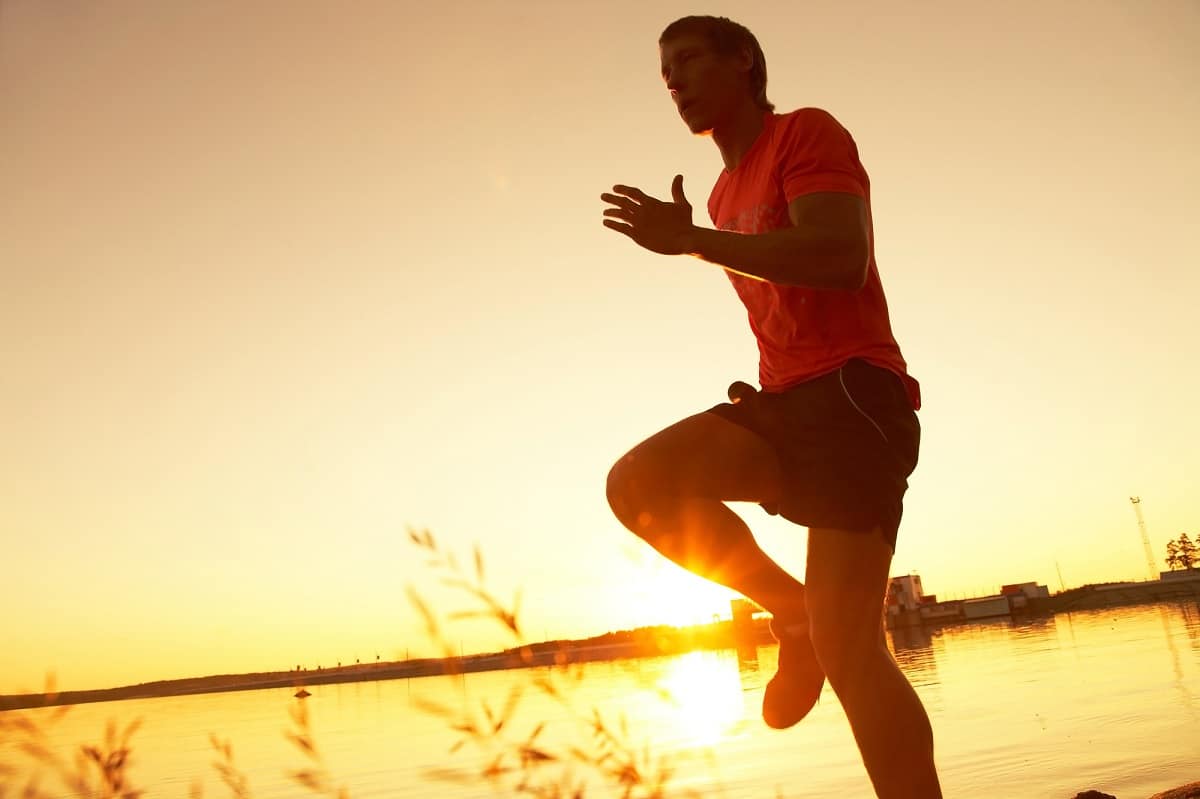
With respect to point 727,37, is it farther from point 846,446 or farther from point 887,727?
point 887,727

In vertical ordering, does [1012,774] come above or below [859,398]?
below

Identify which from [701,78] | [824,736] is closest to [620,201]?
[701,78]

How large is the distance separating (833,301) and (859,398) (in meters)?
0.30

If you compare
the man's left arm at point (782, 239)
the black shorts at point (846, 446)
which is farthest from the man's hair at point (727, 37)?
the black shorts at point (846, 446)

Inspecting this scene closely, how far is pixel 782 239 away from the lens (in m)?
2.22

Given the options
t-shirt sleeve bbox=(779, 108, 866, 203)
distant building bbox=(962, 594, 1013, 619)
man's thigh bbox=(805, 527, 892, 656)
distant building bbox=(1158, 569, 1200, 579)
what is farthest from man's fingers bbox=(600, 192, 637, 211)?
distant building bbox=(1158, 569, 1200, 579)

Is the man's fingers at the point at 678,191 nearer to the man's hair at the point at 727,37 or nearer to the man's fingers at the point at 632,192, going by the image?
the man's fingers at the point at 632,192

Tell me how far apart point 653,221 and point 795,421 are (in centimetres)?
66

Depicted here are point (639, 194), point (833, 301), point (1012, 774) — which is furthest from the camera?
point (1012, 774)

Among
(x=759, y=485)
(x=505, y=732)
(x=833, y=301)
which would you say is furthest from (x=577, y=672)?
(x=833, y=301)

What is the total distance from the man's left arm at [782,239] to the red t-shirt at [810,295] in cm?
9

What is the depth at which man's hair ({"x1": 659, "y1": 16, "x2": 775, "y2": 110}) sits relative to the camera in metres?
2.71

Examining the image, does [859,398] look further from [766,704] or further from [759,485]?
[766,704]

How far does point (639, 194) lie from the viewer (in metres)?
2.30
